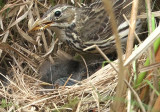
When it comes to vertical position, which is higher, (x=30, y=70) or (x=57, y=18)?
(x=57, y=18)

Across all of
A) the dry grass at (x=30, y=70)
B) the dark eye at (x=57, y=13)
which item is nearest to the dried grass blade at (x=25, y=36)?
the dry grass at (x=30, y=70)

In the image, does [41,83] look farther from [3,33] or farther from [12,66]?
[3,33]

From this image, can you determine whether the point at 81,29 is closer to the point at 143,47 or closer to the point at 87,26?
the point at 87,26

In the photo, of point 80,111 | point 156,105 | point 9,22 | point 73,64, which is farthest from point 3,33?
point 156,105

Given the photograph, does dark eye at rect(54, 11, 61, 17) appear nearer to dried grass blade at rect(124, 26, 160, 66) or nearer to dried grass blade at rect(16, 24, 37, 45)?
dried grass blade at rect(16, 24, 37, 45)

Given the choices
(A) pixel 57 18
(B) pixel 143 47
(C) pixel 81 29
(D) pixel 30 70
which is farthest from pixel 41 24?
(B) pixel 143 47

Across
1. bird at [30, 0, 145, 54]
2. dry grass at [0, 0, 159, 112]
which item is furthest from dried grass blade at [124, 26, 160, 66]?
bird at [30, 0, 145, 54]

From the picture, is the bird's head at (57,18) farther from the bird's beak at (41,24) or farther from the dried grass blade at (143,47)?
the dried grass blade at (143,47)
